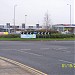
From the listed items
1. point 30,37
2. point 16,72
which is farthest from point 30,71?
point 30,37

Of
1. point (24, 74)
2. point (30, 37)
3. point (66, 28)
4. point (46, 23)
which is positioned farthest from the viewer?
point (66, 28)

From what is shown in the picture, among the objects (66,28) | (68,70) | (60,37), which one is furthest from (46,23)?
(68,70)

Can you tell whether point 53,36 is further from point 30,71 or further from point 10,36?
point 30,71

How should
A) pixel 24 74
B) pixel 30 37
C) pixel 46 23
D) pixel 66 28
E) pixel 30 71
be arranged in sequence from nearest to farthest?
pixel 24 74
pixel 30 71
pixel 30 37
pixel 46 23
pixel 66 28

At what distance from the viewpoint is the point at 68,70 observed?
12.3 metres

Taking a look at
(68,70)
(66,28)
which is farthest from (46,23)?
(68,70)

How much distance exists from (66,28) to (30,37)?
7917cm

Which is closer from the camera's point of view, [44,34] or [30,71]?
[30,71]

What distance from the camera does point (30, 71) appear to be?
11875 millimetres

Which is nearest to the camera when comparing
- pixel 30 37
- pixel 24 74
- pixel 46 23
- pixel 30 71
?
pixel 24 74

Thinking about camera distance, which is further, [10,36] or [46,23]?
[46,23]

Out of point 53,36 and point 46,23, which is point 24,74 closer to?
point 53,36

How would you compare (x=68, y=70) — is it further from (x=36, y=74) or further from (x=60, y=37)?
(x=60, y=37)

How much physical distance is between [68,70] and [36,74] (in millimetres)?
1850
